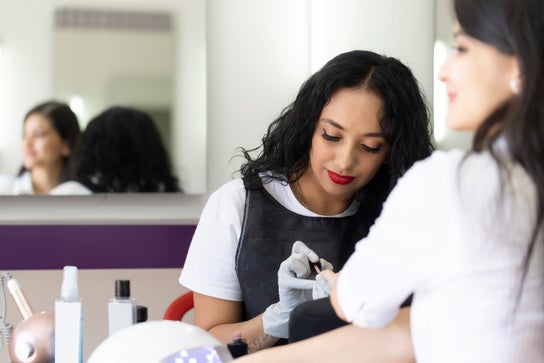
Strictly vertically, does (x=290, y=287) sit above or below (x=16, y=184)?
above

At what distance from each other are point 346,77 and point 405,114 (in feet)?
0.59

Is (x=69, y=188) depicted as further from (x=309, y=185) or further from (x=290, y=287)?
(x=290, y=287)

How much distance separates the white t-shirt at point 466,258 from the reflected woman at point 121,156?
2.39m

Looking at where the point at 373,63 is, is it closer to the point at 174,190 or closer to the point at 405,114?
the point at 405,114

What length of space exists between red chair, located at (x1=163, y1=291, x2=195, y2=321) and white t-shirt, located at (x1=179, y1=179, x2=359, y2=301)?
26 cm

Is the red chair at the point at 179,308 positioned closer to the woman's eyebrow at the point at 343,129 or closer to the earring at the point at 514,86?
the woman's eyebrow at the point at 343,129

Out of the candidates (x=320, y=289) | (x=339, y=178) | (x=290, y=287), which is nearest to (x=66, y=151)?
(x=339, y=178)

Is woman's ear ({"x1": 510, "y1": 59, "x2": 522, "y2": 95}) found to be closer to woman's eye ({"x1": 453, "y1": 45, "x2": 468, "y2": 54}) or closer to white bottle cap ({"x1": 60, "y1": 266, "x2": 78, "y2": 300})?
woman's eye ({"x1": 453, "y1": 45, "x2": 468, "y2": 54})

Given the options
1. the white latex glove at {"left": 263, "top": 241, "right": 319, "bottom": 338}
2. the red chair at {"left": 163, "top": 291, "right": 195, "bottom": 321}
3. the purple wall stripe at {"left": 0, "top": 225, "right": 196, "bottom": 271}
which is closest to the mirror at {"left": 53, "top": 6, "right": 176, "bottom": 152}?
the purple wall stripe at {"left": 0, "top": 225, "right": 196, "bottom": 271}

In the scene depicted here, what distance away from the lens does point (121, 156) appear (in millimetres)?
3309

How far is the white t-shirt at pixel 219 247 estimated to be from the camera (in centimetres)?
228

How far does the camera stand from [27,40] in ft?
10.8

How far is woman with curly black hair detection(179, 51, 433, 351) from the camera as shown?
222cm

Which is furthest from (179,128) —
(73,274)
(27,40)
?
(73,274)
